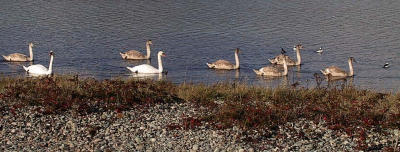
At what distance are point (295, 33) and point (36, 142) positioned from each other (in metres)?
29.9

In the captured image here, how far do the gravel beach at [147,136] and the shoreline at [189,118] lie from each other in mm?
21

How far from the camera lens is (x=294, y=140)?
14328 mm

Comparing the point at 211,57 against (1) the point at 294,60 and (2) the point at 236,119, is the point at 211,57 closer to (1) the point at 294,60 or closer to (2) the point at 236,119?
(1) the point at 294,60

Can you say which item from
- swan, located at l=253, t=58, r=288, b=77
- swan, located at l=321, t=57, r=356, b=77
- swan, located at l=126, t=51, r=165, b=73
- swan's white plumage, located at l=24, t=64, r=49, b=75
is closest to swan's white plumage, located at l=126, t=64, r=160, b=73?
swan, located at l=126, t=51, r=165, b=73

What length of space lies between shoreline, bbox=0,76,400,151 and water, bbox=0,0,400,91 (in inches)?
383

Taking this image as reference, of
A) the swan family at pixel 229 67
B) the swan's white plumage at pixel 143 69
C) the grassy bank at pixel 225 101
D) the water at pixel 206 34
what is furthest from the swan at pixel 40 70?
the grassy bank at pixel 225 101

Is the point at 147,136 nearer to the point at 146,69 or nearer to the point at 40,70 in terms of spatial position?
the point at 40,70

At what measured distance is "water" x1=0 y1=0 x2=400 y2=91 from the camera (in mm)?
30594

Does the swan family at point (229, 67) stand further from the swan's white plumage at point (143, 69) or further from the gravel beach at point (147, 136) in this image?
the gravel beach at point (147, 136)

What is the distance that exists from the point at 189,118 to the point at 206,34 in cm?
2508

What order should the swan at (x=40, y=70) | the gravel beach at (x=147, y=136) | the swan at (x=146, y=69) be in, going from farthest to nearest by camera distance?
the swan at (x=146, y=69) < the swan at (x=40, y=70) < the gravel beach at (x=147, y=136)

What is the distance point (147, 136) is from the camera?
14.3 m

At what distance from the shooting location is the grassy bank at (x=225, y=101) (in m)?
15.4

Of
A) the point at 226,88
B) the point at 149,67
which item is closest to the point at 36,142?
the point at 226,88
